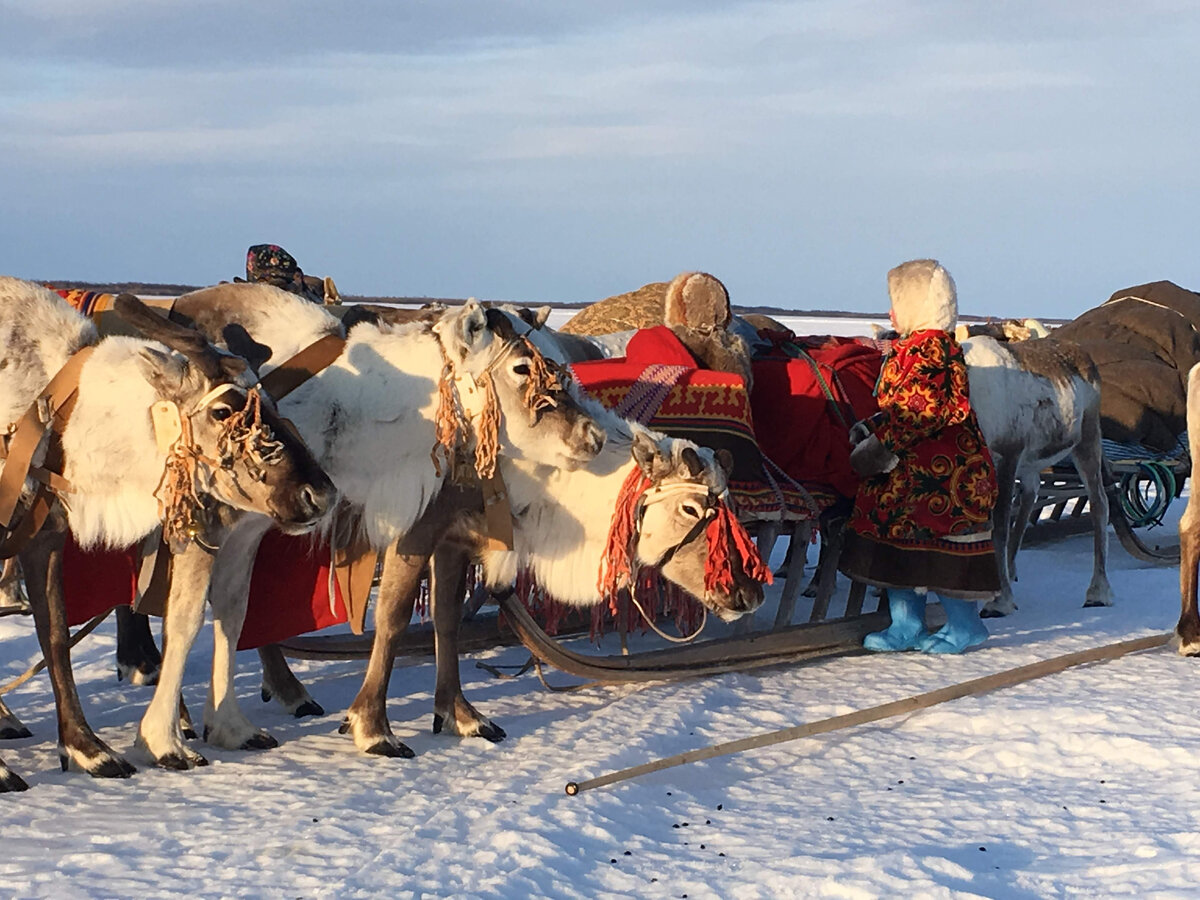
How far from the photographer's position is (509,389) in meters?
5.98

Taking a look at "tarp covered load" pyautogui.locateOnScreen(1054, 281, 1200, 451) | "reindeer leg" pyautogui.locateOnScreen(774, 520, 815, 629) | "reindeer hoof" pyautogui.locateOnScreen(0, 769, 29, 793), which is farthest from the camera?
"tarp covered load" pyautogui.locateOnScreen(1054, 281, 1200, 451)

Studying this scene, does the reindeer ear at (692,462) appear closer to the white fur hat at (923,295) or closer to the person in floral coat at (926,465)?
the person in floral coat at (926,465)

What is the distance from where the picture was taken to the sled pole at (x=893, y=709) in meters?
5.33

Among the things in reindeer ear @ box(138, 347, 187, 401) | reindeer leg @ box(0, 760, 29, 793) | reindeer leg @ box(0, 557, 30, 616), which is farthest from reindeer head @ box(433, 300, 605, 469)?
reindeer leg @ box(0, 557, 30, 616)

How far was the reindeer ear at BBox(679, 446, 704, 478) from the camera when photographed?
20.3 ft

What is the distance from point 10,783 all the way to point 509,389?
7.80 feet

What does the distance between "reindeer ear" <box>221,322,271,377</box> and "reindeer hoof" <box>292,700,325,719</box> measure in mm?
1622

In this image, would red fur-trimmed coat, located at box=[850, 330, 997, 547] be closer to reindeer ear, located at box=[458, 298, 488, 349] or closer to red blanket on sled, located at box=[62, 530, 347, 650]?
reindeer ear, located at box=[458, 298, 488, 349]

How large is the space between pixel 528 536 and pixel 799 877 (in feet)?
7.65

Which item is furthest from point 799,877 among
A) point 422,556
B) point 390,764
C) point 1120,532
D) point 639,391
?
point 1120,532

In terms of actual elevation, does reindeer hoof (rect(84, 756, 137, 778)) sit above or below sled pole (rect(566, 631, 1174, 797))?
below

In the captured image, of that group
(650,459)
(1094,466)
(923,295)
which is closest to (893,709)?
(650,459)

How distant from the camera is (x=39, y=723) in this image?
627cm

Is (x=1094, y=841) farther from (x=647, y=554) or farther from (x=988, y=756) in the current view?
(x=647, y=554)
